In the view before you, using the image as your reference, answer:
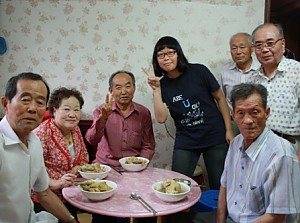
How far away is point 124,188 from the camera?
1693 mm

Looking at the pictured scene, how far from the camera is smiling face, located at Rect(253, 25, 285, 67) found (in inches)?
74.7

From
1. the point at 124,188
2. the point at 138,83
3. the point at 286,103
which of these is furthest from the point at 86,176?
the point at 138,83

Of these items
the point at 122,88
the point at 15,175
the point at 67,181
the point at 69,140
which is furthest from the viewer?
the point at 122,88

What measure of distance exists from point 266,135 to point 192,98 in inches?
36.0

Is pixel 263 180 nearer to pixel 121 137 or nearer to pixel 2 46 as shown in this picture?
pixel 121 137

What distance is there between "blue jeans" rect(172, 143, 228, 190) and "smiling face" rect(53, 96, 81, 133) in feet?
2.88

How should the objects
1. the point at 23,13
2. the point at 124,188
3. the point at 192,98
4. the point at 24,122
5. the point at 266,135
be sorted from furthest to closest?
the point at 23,13 < the point at 192,98 < the point at 124,188 < the point at 266,135 < the point at 24,122

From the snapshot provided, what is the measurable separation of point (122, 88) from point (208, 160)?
2.87ft

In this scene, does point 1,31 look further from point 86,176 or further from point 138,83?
point 86,176

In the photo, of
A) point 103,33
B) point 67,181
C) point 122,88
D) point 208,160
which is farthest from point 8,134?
point 103,33

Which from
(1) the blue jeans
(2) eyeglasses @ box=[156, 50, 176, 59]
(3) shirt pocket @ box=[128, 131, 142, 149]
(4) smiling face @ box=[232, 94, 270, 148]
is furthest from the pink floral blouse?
(4) smiling face @ box=[232, 94, 270, 148]

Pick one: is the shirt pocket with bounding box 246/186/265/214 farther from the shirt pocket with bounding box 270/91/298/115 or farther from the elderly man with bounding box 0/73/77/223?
the elderly man with bounding box 0/73/77/223

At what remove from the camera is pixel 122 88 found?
231 cm

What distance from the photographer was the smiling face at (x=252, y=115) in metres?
1.48
